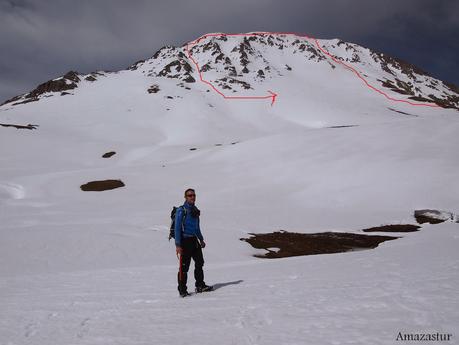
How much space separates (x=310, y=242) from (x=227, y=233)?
480 cm

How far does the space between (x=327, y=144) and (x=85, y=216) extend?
95.0ft

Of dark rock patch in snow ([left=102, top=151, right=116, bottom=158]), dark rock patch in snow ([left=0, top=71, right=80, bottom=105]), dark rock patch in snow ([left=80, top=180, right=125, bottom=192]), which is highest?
dark rock patch in snow ([left=0, top=71, right=80, bottom=105])

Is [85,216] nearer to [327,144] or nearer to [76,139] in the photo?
[327,144]

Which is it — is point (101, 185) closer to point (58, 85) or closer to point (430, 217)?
point (430, 217)

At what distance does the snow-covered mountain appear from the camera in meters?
5.99

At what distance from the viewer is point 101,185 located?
133 feet

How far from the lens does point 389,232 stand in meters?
23.2

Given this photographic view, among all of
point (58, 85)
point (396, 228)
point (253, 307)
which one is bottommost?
point (253, 307)

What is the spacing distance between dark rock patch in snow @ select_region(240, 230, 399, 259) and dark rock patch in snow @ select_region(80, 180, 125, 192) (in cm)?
2253

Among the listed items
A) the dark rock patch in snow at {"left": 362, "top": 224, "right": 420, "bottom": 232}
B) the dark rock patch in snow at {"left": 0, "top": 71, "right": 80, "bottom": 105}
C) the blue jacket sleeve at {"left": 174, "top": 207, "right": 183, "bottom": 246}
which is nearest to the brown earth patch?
the dark rock patch in snow at {"left": 362, "top": 224, "right": 420, "bottom": 232}

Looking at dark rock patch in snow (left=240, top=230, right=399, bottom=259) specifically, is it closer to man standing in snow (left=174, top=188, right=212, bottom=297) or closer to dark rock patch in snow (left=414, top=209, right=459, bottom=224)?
dark rock patch in snow (left=414, top=209, right=459, bottom=224)

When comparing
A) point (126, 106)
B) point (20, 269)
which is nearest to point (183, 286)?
point (20, 269)

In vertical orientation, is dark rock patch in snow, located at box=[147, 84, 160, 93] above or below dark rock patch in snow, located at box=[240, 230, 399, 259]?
above

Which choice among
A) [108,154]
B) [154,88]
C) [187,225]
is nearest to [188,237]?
[187,225]
